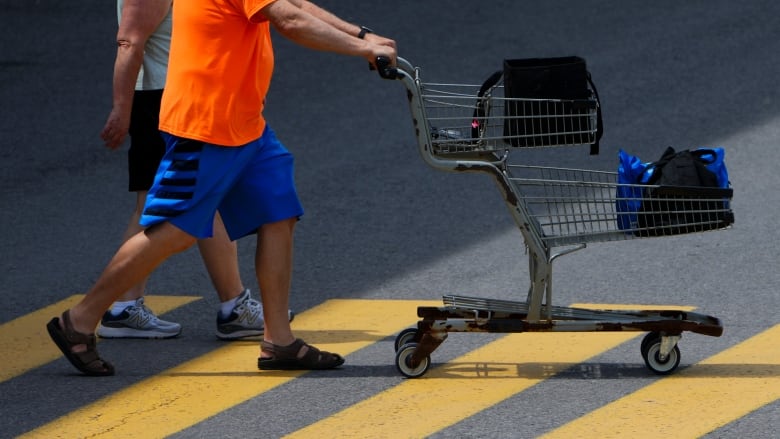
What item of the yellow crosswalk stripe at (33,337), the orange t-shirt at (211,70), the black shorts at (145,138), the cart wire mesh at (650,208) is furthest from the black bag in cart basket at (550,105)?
the yellow crosswalk stripe at (33,337)

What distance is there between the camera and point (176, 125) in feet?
19.7

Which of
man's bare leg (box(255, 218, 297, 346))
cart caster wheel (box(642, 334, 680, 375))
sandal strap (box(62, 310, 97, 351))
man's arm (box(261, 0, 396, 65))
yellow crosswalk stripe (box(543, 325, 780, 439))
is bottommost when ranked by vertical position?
yellow crosswalk stripe (box(543, 325, 780, 439))

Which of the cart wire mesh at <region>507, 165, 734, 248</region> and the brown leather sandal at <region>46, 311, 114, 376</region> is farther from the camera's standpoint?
the brown leather sandal at <region>46, 311, 114, 376</region>

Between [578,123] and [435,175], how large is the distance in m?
3.96

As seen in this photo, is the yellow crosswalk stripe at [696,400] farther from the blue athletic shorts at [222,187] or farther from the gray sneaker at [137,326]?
the gray sneaker at [137,326]

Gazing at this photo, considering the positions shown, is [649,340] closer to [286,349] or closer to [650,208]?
[650,208]

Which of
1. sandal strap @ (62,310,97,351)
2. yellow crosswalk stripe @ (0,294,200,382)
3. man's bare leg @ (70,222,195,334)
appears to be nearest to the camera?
man's bare leg @ (70,222,195,334)

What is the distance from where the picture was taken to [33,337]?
697 centimetres

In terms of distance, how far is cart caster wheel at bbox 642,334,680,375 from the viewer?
6.01m

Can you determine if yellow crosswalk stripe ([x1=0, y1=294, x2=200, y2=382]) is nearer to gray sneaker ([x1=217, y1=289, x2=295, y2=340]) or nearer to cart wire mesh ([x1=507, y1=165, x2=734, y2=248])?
gray sneaker ([x1=217, y1=289, x2=295, y2=340])

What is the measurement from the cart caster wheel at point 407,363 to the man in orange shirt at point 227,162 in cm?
34

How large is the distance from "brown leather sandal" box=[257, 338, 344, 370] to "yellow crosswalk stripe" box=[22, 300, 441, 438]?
4 cm

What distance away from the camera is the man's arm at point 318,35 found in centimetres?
571

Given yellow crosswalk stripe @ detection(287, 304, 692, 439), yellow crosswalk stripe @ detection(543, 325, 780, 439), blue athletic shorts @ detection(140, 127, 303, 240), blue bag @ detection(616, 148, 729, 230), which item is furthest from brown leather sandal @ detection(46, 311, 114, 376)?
blue bag @ detection(616, 148, 729, 230)
